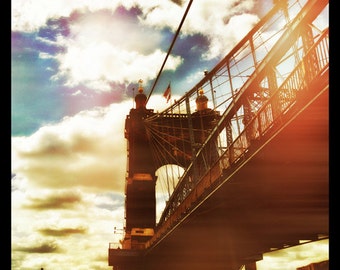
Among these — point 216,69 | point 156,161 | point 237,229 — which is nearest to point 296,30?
point 237,229

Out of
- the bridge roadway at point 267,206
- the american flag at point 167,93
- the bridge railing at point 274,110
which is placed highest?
the american flag at point 167,93

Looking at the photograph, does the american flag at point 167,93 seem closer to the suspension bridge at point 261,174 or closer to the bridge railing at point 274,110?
the suspension bridge at point 261,174

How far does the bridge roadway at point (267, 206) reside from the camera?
989 cm

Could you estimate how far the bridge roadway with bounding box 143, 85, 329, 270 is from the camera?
9890 mm

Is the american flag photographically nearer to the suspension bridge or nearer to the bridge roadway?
the suspension bridge

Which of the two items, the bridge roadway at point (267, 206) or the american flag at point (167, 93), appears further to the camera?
the american flag at point (167, 93)

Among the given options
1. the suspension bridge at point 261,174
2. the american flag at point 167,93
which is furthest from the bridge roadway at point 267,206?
the american flag at point 167,93

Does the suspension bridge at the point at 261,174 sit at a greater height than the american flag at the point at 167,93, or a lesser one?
lesser

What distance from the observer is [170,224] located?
24797 mm
